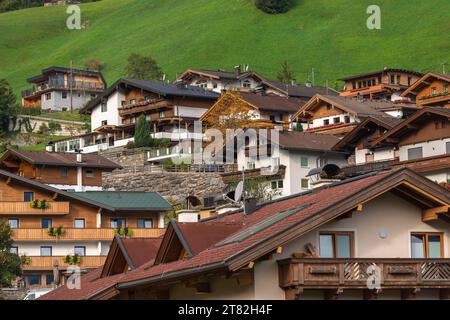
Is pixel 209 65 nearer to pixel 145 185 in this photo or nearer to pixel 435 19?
pixel 435 19

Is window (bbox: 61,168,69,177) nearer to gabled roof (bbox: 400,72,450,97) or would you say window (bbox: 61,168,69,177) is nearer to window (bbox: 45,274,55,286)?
window (bbox: 45,274,55,286)

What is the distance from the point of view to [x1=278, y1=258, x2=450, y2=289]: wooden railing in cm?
2442

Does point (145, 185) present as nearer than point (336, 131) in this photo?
Yes

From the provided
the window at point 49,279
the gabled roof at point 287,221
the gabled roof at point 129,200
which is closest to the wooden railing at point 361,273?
the gabled roof at point 287,221

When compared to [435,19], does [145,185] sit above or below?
below

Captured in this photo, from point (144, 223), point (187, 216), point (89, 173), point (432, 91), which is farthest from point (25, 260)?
point (432, 91)

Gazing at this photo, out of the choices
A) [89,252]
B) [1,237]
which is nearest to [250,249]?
[1,237]

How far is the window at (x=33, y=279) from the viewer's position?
3103 inches

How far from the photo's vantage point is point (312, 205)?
26.8 meters

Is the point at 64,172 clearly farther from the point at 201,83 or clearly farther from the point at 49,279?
the point at 201,83

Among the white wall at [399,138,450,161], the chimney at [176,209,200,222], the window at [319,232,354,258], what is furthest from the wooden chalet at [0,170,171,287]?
the window at [319,232,354,258]

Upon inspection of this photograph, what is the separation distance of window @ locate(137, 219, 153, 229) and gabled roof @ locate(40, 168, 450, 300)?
51.9 m

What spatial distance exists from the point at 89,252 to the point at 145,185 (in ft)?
76.2
